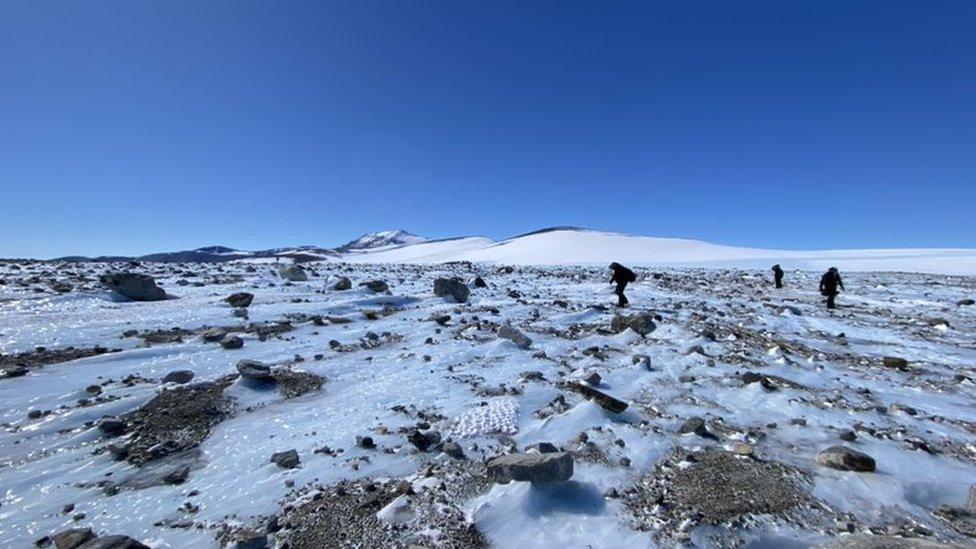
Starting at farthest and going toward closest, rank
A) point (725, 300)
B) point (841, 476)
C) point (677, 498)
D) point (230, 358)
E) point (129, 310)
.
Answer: point (725, 300), point (129, 310), point (230, 358), point (841, 476), point (677, 498)

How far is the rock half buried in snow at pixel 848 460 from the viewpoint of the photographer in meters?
5.01

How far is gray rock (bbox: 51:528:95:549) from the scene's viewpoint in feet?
12.8

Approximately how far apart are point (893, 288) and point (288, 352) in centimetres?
2888

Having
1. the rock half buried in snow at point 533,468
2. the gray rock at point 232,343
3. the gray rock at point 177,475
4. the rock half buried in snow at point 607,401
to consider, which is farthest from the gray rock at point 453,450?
the gray rock at point 232,343

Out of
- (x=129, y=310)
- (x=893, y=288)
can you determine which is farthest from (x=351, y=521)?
(x=893, y=288)

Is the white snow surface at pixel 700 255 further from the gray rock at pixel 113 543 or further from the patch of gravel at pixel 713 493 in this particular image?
the gray rock at pixel 113 543

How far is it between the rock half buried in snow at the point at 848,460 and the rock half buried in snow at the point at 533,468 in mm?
2783

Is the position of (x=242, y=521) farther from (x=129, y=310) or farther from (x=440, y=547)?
(x=129, y=310)

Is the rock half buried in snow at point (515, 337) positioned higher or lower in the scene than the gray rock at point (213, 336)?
lower

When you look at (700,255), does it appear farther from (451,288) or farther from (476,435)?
(476,435)

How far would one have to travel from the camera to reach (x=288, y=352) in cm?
973

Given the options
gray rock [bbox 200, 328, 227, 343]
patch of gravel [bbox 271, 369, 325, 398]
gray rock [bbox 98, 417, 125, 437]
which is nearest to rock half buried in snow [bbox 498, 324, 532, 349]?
patch of gravel [bbox 271, 369, 325, 398]


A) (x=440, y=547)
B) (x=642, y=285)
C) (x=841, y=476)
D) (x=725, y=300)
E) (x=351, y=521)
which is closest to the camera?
(x=440, y=547)

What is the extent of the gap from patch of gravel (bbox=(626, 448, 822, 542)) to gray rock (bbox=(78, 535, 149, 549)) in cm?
408
